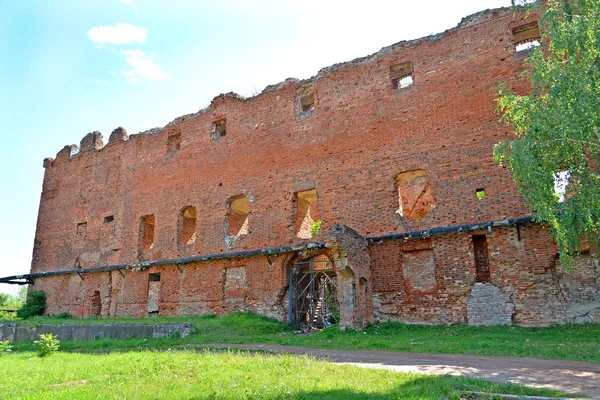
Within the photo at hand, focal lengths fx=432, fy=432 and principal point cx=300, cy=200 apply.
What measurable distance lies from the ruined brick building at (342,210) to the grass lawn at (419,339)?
57 cm

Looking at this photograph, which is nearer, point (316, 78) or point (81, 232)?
point (316, 78)

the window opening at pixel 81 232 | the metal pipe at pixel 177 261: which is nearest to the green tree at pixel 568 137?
the metal pipe at pixel 177 261

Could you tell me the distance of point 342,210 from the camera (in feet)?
47.8

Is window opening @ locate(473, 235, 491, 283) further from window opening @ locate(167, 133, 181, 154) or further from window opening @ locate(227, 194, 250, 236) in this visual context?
window opening @ locate(167, 133, 181, 154)

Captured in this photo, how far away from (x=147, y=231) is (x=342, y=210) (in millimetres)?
10434

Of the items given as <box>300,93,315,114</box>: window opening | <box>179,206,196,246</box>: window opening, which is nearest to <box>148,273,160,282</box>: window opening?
<box>179,206,196,246</box>: window opening

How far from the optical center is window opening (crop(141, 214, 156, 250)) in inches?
784

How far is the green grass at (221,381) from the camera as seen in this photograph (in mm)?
5129

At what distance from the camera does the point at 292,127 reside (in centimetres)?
1658

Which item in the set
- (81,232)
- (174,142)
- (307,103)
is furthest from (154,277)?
(307,103)

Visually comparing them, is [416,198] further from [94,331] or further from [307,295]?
[94,331]

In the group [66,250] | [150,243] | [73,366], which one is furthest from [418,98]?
[66,250]

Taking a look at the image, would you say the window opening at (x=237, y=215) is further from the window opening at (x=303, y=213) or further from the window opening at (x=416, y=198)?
the window opening at (x=416, y=198)

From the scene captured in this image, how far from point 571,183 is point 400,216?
5063 mm
